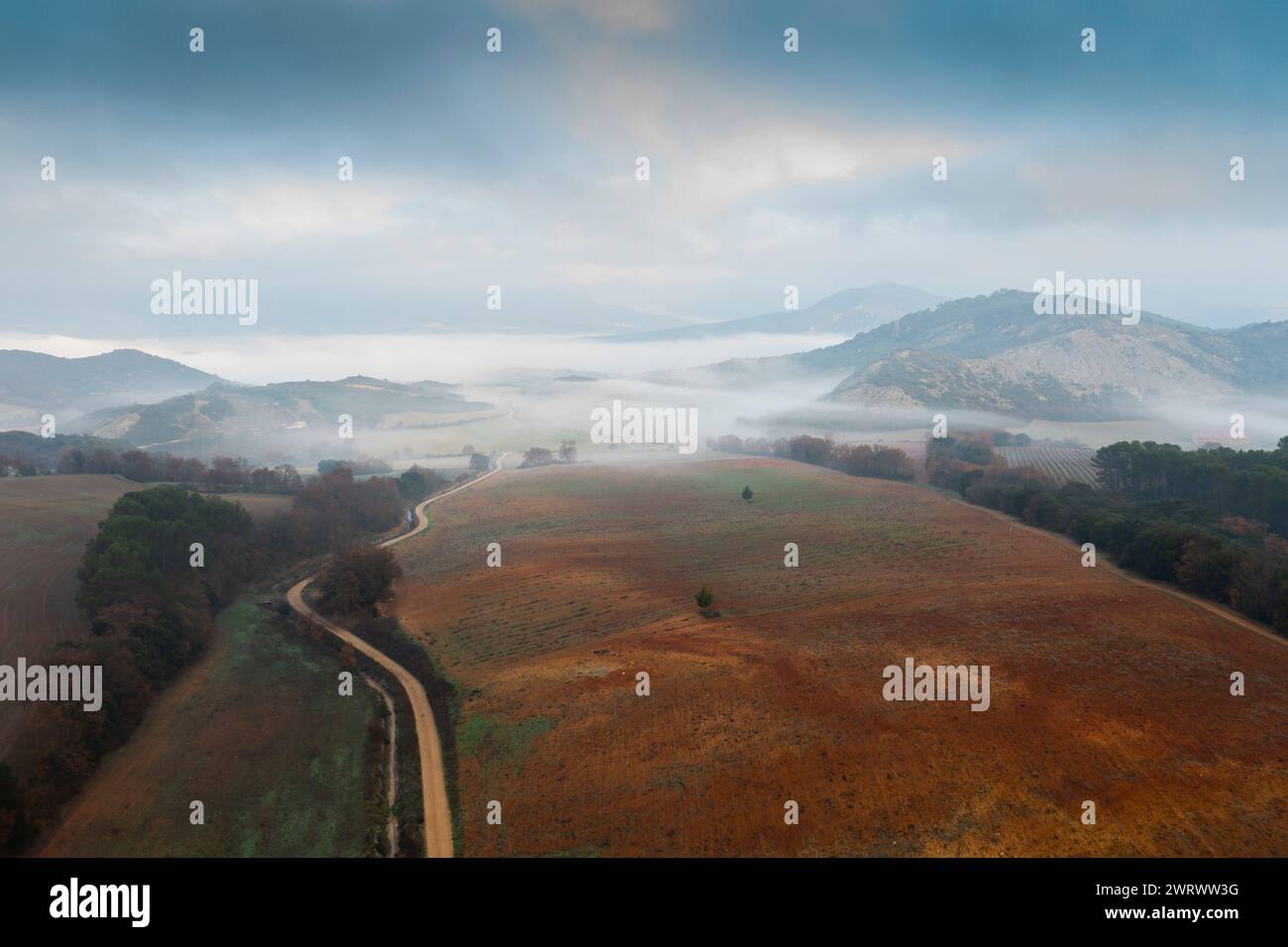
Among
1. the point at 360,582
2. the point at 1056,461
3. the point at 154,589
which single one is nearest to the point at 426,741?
the point at 360,582

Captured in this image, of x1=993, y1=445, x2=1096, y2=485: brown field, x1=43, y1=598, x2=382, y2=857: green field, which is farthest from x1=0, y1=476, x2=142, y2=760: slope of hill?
x1=993, y1=445, x2=1096, y2=485: brown field

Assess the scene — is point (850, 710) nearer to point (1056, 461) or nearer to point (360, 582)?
point (360, 582)

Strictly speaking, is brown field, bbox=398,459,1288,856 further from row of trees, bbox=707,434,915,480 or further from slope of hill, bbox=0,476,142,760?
row of trees, bbox=707,434,915,480

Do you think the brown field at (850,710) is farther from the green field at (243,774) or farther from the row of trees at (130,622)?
the row of trees at (130,622)

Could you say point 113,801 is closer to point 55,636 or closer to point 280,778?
point 280,778

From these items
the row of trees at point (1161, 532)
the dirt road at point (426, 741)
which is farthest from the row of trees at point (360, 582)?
the row of trees at point (1161, 532)
